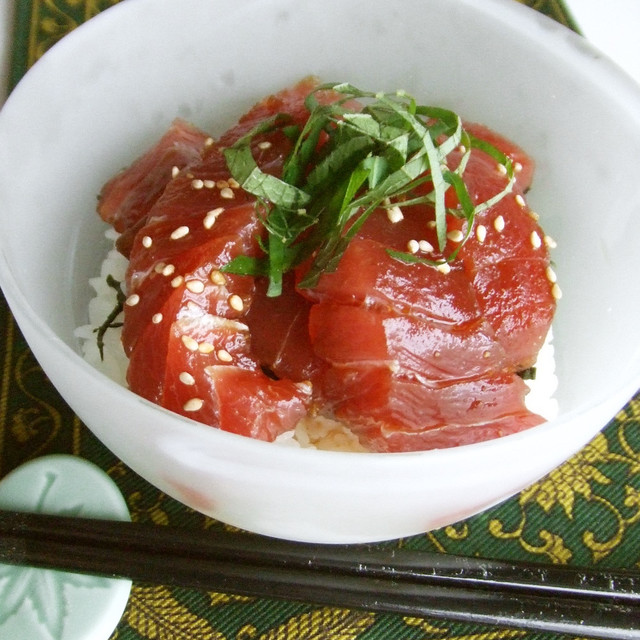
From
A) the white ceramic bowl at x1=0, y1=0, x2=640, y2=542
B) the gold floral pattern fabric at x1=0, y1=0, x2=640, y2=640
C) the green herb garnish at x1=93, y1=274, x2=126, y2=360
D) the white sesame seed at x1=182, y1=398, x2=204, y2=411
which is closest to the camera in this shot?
the white ceramic bowl at x1=0, y1=0, x2=640, y2=542

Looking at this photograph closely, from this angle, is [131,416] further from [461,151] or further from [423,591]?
[461,151]

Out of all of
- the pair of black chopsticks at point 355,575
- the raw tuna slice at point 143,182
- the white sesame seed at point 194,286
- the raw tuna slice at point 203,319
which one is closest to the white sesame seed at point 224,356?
the raw tuna slice at point 203,319

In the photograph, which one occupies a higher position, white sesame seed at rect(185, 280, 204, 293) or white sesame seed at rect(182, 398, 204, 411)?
white sesame seed at rect(185, 280, 204, 293)

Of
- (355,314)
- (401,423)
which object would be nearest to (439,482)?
(401,423)

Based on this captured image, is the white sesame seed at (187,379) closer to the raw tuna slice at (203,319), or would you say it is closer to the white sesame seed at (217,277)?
the raw tuna slice at (203,319)

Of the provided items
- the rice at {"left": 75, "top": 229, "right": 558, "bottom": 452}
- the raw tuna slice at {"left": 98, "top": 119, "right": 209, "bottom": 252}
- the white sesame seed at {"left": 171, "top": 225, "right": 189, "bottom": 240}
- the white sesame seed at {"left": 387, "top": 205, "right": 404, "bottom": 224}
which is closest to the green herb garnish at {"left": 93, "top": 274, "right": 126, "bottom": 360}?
the rice at {"left": 75, "top": 229, "right": 558, "bottom": 452}

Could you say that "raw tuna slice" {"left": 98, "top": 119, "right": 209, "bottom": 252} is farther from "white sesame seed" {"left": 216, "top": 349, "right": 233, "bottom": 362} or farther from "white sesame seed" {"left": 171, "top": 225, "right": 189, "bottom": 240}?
"white sesame seed" {"left": 216, "top": 349, "right": 233, "bottom": 362}

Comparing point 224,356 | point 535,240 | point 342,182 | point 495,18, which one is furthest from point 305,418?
point 495,18
